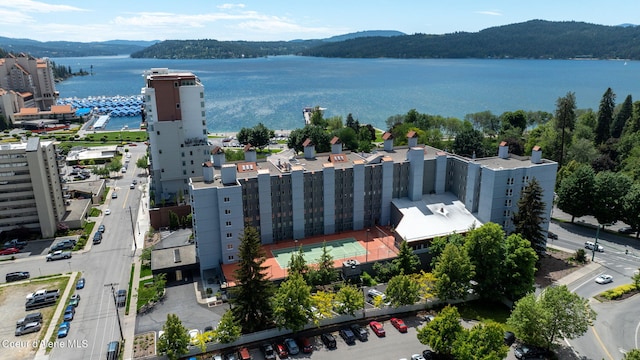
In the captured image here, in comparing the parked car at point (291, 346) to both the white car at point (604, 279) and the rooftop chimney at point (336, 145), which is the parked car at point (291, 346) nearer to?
the rooftop chimney at point (336, 145)

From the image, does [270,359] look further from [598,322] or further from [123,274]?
[598,322]

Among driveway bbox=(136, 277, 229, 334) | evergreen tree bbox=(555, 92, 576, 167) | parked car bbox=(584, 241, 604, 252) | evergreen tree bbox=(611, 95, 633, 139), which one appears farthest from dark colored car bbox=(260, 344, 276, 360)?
evergreen tree bbox=(611, 95, 633, 139)

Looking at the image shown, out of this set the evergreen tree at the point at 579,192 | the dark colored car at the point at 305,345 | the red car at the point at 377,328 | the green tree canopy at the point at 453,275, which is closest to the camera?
the dark colored car at the point at 305,345

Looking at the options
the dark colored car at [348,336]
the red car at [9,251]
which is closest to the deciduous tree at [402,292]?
the dark colored car at [348,336]

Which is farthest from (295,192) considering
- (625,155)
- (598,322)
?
(625,155)

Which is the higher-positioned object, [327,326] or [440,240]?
[440,240]

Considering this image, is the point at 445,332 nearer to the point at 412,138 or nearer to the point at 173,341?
the point at 173,341

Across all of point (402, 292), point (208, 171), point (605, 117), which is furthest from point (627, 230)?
point (208, 171)
